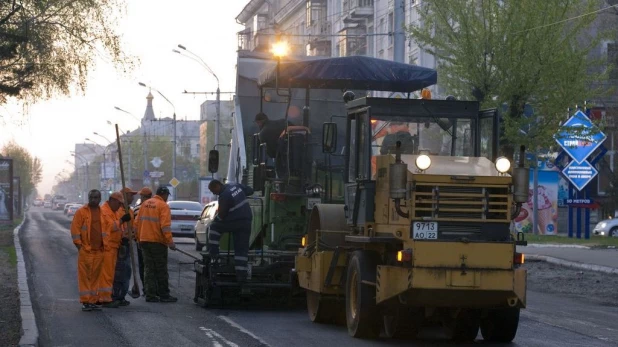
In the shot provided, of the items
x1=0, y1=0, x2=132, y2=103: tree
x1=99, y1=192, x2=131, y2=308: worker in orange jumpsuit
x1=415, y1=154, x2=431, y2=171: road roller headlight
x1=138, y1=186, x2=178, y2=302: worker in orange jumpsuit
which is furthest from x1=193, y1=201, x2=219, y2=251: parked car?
x1=415, y1=154, x2=431, y2=171: road roller headlight

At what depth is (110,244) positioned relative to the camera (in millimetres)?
18031

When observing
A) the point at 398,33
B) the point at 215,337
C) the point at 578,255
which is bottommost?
the point at 215,337

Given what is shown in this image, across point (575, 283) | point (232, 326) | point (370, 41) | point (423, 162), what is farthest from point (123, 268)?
point (370, 41)

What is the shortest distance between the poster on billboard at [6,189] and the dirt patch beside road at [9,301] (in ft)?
71.5

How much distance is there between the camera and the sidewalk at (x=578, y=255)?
2620 centimetres

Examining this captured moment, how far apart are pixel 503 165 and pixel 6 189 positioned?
45.3 metres

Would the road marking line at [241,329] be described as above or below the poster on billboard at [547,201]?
below

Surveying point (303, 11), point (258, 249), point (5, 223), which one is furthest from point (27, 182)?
point (258, 249)

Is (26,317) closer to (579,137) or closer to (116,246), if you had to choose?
(116,246)

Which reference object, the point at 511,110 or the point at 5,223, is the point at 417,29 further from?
the point at 5,223

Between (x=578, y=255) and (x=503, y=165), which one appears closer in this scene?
(x=503, y=165)

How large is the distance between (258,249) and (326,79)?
2.74 m

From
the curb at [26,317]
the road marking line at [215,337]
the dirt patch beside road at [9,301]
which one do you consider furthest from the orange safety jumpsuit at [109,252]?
the road marking line at [215,337]

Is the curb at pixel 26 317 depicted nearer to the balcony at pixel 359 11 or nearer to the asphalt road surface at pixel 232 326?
the asphalt road surface at pixel 232 326
